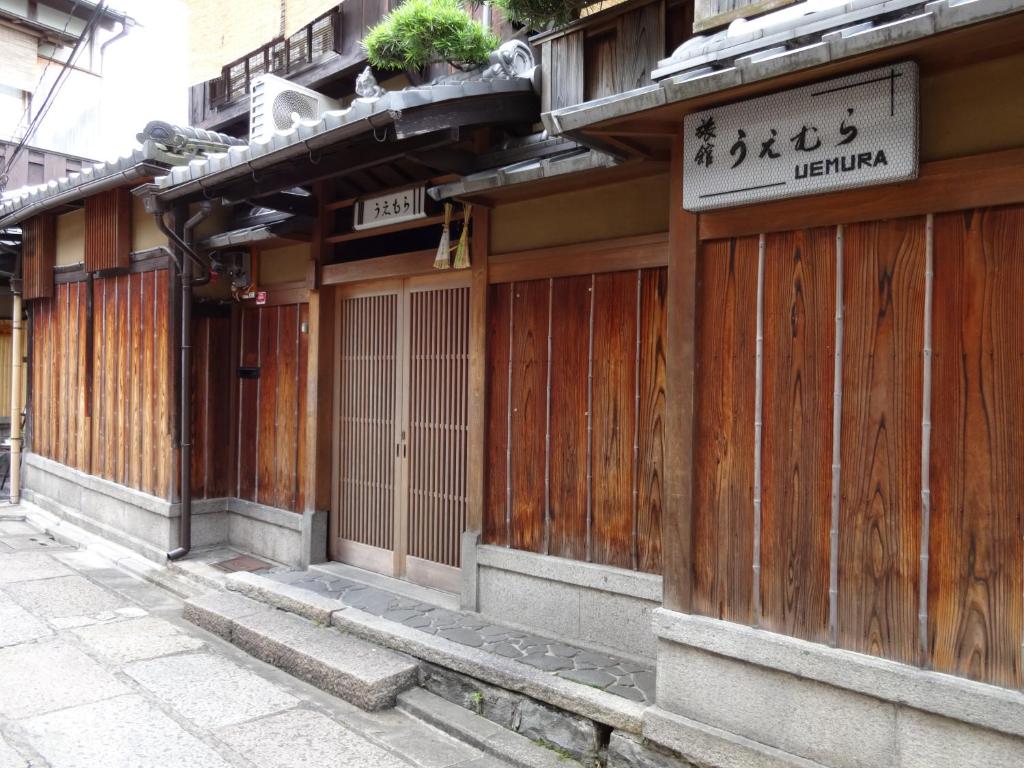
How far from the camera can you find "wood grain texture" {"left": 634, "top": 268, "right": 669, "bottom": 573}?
19.0 feet

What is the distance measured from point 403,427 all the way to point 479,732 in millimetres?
3663

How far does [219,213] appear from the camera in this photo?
1033cm

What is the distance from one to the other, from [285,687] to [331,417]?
11.7ft

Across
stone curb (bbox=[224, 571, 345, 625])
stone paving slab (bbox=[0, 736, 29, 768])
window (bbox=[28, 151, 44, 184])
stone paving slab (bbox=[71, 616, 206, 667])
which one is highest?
window (bbox=[28, 151, 44, 184])

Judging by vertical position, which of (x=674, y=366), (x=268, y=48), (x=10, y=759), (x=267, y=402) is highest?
(x=268, y=48)

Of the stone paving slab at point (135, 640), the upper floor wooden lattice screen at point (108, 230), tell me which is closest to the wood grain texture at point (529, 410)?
the stone paving slab at point (135, 640)

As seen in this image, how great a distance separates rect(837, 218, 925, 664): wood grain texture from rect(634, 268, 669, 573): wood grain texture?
5.58 feet

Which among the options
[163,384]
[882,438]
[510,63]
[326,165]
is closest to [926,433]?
[882,438]

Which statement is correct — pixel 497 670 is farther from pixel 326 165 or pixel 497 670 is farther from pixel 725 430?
pixel 326 165

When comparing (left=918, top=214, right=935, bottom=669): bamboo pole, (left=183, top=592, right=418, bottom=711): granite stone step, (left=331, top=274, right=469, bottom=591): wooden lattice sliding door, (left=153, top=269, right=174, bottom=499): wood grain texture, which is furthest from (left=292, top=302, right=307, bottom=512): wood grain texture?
(left=918, top=214, right=935, bottom=669): bamboo pole

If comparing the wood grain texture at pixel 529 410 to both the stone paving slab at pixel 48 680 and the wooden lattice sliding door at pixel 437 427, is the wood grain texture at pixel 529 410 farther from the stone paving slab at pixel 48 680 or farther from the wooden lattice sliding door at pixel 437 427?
the stone paving slab at pixel 48 680

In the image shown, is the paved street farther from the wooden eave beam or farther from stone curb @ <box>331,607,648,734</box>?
the wooden eave beam

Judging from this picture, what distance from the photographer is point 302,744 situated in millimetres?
5492

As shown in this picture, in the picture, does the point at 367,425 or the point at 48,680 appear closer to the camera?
the point at 48,680
